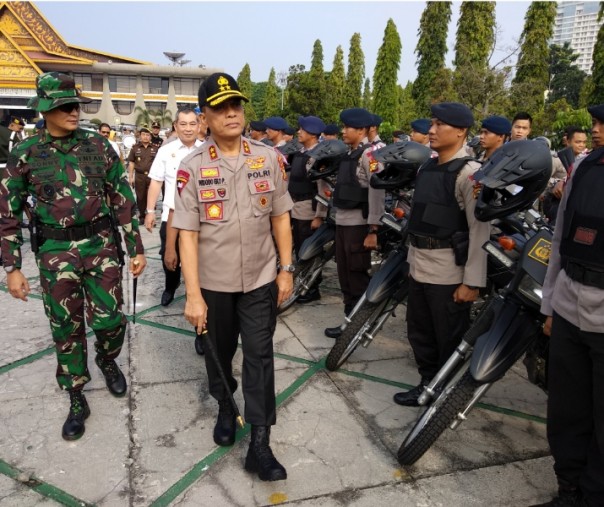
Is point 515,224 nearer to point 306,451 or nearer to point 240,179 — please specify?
point 240,179

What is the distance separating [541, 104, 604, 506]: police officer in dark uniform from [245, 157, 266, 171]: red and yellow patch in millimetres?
1362

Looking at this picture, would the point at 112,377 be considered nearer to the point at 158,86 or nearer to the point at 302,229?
the point at 302,229

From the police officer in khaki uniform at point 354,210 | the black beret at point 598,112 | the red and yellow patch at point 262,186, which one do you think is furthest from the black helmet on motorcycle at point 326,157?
the black beret at point 598,112

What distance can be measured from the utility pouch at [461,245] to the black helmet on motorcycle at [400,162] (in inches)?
29.7

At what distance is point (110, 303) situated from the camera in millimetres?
2988

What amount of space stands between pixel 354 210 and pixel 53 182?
2403 mm

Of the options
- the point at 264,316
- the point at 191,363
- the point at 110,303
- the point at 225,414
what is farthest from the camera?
the point at 191,363

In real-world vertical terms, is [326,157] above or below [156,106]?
below

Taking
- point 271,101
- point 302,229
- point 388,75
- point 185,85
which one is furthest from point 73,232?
point 271,101

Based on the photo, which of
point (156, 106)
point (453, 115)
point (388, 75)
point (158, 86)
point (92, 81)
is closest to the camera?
point (453, 115)

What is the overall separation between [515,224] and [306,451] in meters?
1.61

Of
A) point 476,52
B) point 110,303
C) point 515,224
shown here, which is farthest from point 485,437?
point 476,52

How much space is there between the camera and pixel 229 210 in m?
2.43

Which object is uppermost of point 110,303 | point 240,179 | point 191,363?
point 240,179
